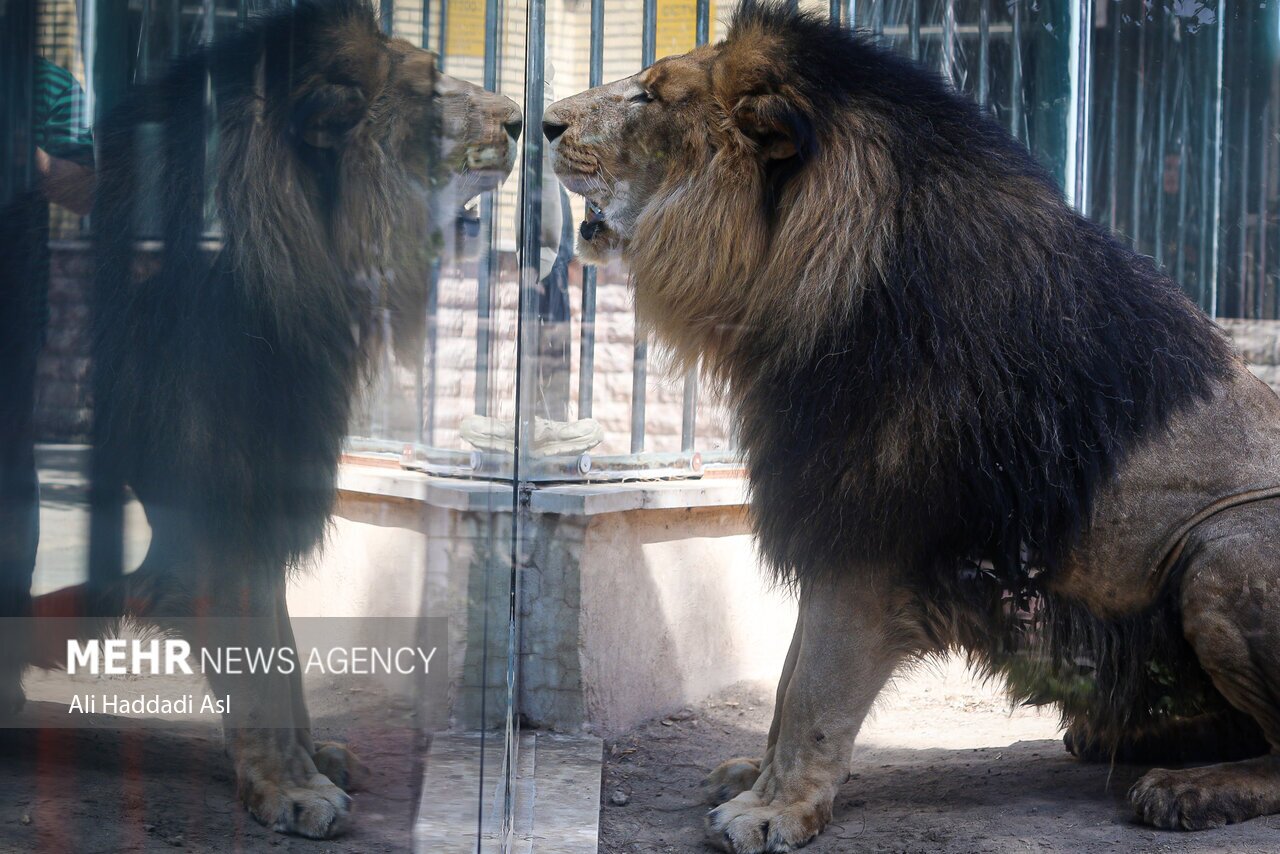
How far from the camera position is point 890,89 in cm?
301

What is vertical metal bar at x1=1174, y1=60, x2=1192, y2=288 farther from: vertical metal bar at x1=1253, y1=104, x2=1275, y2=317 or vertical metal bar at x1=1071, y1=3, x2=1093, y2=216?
vertical metal bar at x1=1071, y1=3, x2=1093, y2=216

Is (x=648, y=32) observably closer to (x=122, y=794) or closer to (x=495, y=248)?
(x=495, y=248)

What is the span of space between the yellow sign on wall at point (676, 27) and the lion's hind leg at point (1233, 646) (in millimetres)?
2500

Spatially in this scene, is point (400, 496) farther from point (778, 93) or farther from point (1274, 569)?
point (1274, 569)

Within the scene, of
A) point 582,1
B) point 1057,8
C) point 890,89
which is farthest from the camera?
point 1057,8

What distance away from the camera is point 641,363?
448cm

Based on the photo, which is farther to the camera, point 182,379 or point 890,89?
point 890,89

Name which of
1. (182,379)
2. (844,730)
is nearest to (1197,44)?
(844,730)

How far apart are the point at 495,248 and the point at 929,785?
2.27m

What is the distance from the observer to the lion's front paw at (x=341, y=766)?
1166mm

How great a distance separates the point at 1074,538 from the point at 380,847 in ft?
7.00

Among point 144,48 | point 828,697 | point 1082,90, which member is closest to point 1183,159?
point 1082,90

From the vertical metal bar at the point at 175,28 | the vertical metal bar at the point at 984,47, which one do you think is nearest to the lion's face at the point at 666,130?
the vertical metal bar at the point at 984,47

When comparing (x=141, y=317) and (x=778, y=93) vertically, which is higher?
(x=778, y=93)
